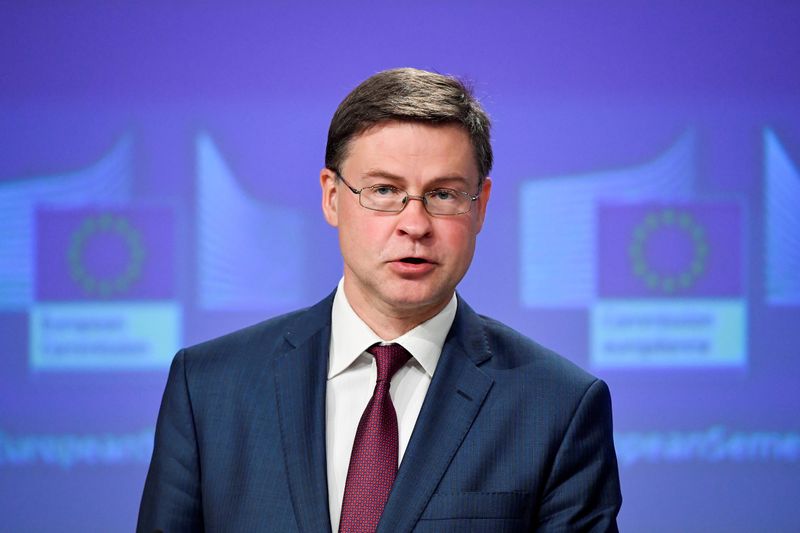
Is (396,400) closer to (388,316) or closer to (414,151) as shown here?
(388,316)

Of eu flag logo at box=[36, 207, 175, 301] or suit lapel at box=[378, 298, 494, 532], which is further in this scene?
eu flag logo at box=[36, 207, 175, 301]

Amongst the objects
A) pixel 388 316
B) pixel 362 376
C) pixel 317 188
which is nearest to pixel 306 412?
pixel 362 376

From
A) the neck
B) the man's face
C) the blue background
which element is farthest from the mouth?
the blue background

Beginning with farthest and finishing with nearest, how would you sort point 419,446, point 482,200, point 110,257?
point 110,257 → point 482,200 → point 419,446

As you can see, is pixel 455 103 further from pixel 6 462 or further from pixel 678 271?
pixel 6 462

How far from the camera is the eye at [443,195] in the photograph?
6.33ft

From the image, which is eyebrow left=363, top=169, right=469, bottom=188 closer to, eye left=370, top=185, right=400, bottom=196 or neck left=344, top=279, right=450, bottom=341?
eye left=370, top=185, right=400, bottom=196

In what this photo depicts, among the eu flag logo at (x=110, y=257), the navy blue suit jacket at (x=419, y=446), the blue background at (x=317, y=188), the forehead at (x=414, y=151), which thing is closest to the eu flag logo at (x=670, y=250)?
the blue background at (x=317, y=188)

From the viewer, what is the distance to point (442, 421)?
1.90 metres

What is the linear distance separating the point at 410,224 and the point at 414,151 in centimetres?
15

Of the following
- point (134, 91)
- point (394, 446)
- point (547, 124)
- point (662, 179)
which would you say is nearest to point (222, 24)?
point (134, 91)

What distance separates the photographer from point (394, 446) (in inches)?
74.2

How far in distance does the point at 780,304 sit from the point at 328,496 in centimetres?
259

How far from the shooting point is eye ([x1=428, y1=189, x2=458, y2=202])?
1930mm
